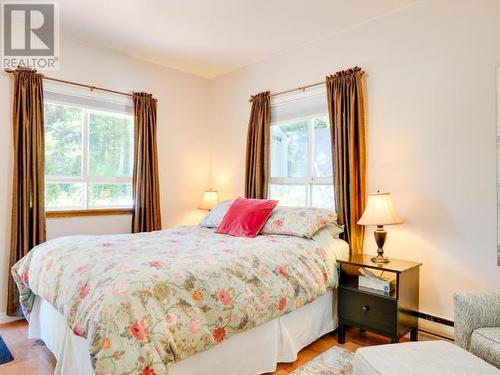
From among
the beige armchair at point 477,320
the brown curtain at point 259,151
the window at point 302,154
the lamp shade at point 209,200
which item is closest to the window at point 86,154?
the lamp shade at point 209,200

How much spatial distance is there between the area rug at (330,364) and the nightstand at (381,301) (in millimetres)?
215

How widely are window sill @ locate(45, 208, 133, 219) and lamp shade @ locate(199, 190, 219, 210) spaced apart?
0.91 m

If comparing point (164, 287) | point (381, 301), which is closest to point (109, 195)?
point (164, 287)

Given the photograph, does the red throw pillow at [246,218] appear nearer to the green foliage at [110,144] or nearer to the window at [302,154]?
the window at [302,154]

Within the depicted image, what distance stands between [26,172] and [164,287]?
6.85ft

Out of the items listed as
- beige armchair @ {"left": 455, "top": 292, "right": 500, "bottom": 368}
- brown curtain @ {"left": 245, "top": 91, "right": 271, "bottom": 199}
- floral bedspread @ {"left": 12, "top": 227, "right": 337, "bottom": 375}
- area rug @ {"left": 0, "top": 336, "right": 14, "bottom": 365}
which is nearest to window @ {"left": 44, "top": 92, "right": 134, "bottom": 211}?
floral bedspread @ {"left": 12, "top": 227, "right": 337, "bottom": 375}

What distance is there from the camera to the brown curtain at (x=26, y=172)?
290cm

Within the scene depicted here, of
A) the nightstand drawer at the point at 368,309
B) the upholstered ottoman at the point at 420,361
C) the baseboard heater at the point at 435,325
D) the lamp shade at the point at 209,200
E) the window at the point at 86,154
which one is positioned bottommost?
the baseboard heater at the point at 435,325

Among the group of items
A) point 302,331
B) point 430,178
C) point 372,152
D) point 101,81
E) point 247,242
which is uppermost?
point 101,81

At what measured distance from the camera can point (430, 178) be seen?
8.46 ft

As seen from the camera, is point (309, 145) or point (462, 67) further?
point (309, 145)

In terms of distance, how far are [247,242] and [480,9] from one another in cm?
229

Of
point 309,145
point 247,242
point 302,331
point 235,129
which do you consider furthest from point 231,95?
Result: point 302,331

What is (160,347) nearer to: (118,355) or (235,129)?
(118,355)
